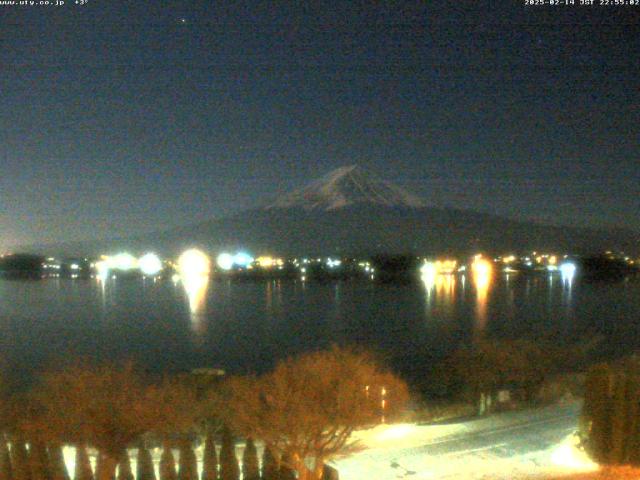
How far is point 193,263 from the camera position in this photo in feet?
221

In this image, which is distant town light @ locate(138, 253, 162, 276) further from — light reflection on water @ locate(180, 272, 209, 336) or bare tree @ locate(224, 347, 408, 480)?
bare tree @ locate(224, 347, 408, 480)

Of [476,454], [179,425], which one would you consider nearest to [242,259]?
[476,454]

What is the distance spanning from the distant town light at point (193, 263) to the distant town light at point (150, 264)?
181 cm

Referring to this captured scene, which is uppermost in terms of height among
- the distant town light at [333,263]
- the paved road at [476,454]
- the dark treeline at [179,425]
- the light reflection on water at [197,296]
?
the dark treeline at [179,425]

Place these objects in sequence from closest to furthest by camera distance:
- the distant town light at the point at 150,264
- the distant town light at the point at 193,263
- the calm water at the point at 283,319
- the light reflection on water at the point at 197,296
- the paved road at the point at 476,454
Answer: the paved road at the point at 476,454, the calm water at the point at 283,319, the light reflection on water at the point at 197,296, the distant town light at the point at 193,263, the distant town light at the point at 150,264

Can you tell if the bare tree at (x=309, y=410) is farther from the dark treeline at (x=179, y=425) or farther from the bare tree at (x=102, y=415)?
the bare tree at (x=102, y=415)

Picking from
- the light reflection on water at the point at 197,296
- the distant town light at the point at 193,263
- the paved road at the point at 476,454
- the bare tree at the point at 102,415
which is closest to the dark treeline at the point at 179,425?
the bare tree at the point at 102,415


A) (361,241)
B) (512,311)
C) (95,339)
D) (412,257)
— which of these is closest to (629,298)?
(512,311)

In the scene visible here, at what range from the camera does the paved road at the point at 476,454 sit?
19.7ft

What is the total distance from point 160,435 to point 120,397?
0.60 meters

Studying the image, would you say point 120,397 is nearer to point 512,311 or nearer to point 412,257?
point 512,311

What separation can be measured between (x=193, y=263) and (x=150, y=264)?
3.62m

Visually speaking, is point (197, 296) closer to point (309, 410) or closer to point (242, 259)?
point (242, 259)

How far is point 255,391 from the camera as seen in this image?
5.49m
